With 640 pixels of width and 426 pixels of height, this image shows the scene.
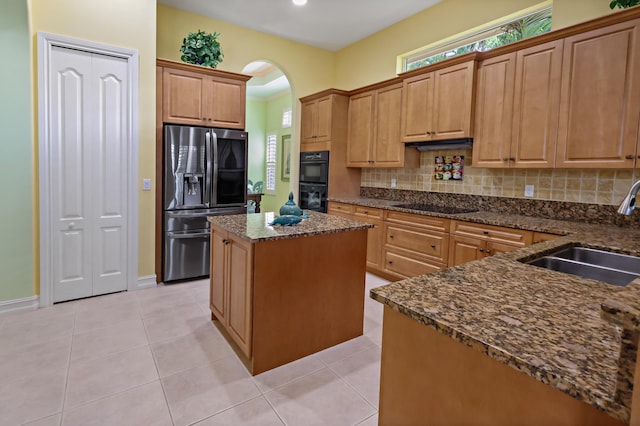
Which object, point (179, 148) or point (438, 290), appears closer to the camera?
point (438, 290)

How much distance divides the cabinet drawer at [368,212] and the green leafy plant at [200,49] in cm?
236

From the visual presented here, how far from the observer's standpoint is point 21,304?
117 inches

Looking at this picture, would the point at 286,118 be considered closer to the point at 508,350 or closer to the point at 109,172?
the point at 109,172

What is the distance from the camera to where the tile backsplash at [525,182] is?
9.20ft

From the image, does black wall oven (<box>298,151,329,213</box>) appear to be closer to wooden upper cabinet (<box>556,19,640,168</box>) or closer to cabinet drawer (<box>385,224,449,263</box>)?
cabinet drawer (<box>385,224,449,263</box>)

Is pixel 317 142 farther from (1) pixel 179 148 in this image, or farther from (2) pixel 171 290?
(2) pixel 171 290

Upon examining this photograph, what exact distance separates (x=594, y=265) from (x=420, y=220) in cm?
186

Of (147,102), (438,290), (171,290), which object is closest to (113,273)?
(171,290)

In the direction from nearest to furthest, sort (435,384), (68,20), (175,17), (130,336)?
(435,384)
(130,336)
(68,20)
(175,17)

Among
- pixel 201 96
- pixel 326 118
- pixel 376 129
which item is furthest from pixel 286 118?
pixel 201 96

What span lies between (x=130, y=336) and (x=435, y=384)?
95.8 inches

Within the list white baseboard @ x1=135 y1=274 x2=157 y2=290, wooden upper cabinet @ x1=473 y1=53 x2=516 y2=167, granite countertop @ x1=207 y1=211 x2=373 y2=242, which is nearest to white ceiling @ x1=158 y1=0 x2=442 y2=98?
wooden upper cabinet @ x1=473 y1=53 x2=516 y2=167

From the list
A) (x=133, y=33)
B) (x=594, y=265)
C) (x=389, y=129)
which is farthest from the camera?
(x=389, y=129)

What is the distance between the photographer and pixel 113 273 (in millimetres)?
3428
